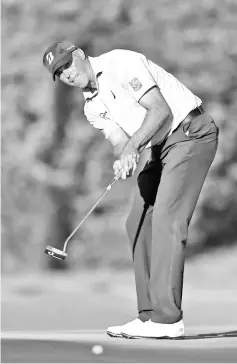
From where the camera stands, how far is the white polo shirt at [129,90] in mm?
5473

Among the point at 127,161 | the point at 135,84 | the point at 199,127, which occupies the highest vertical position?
the point at 135,84

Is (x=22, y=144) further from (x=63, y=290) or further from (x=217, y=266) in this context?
(x=217, y=266)

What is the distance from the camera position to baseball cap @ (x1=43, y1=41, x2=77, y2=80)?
555cm

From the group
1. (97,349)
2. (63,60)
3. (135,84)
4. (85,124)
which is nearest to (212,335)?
(97,349)

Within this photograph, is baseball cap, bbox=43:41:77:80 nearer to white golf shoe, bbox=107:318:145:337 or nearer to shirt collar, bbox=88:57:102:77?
shirt collar, bbox=88:57:102:77

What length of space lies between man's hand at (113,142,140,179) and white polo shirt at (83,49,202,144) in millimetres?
287

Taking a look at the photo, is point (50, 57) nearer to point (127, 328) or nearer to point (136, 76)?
point (136, 76)

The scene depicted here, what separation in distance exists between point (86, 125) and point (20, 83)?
1403mm

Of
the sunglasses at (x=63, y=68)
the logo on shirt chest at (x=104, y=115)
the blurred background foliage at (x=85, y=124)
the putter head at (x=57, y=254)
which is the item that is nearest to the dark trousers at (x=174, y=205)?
the logo on shirt chest at (x=104, y=115)

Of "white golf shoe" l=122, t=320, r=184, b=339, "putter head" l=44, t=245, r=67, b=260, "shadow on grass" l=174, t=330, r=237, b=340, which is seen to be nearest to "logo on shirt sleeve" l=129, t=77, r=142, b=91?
"putter head" l=44, t=245, r=67, b=260

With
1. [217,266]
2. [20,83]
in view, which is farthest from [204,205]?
[20,83]

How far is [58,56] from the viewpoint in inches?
219

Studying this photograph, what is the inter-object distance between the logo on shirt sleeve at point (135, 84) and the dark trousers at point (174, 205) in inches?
15.9

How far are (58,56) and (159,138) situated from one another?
2.47 ft
